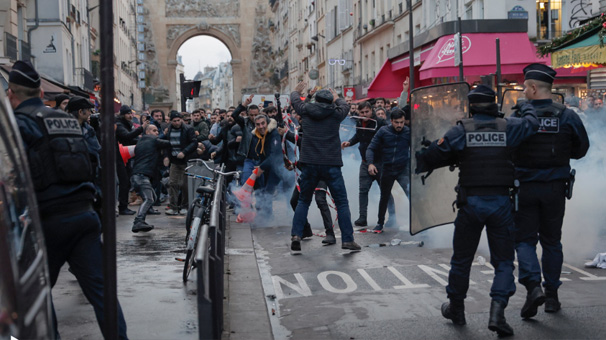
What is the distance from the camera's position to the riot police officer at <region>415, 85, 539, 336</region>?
19.3 ft

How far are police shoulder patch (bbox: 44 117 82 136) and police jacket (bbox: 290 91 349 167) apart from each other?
5360 mm

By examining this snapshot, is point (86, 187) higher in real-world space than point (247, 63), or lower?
lower

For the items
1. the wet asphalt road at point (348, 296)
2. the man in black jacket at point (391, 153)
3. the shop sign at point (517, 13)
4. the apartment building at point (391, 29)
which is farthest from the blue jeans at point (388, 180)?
the shop sign at point (517, 13)

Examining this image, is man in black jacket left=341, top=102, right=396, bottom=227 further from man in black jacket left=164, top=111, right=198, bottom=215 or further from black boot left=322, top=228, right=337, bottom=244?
man in black jacket left=164, top=111, right=198, bottom=215

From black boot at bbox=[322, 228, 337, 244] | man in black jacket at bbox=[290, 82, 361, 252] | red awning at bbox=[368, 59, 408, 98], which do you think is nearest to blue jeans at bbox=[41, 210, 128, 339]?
man in black jacket at bbox=[290, 82, 361, 252]

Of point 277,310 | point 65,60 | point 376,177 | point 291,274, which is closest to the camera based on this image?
point 277,310

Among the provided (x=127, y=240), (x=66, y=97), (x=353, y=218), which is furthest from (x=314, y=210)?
(x=66, y=97)

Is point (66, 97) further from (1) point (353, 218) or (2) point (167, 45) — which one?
(2) point (167, 45)

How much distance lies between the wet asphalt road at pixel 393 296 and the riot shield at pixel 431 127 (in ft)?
1.68

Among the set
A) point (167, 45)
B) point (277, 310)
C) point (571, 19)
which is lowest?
point (277, 310)

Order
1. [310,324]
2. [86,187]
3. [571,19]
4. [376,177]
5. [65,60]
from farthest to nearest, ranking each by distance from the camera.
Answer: [65,60] → [571,19] → [376,177] → [310,324] → [86,187]

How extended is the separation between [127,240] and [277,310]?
4852 millimetres

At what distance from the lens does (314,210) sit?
531 inches

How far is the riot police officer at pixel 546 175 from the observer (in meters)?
6.32
